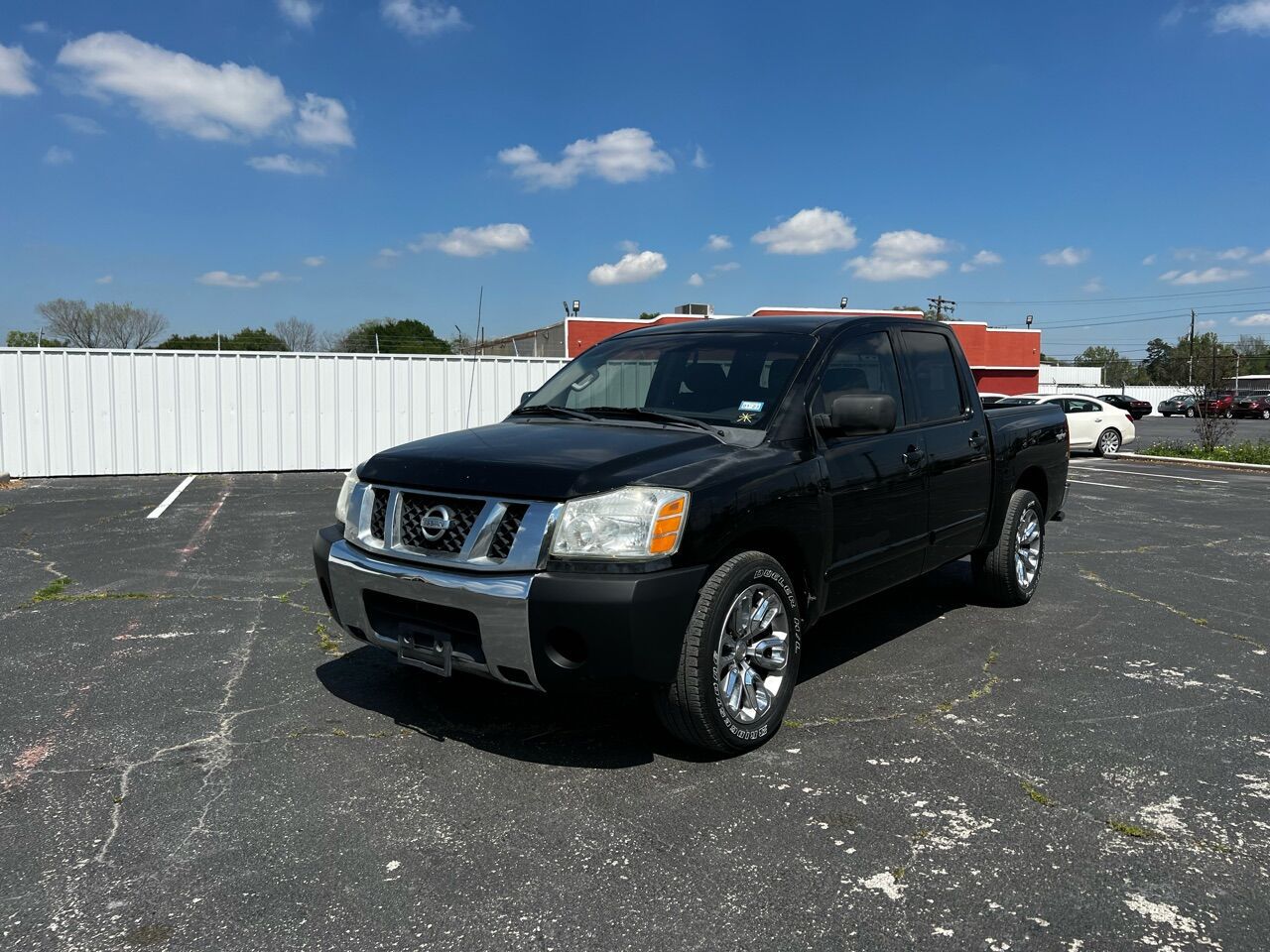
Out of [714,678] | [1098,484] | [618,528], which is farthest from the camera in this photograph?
[1098,484]

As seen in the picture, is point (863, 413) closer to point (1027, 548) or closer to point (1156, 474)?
point (1027, 548)

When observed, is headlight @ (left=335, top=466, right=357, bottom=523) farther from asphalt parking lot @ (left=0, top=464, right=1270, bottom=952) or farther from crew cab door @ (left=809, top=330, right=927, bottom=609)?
crew cab door @ (left=809, top=330, right=927, bottom=609)

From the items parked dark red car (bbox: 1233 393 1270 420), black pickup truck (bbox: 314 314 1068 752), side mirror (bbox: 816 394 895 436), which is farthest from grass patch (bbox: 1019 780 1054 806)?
parked dark red car (bbox: 1233 393 1270 420)

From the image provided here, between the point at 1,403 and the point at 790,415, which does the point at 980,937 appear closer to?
the point at 790,415

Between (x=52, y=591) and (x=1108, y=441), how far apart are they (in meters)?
21.6

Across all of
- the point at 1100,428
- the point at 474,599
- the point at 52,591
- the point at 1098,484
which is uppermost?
the point at 1100,428

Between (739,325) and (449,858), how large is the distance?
3.04 m

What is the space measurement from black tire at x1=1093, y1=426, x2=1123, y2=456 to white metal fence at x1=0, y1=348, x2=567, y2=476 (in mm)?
13401

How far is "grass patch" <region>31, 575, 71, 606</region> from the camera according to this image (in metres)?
6.34

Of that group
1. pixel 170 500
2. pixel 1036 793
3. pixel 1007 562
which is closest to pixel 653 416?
pixel 1036 793

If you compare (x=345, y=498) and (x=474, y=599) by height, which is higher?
(x=345, y=498)

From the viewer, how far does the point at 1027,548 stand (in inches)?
251

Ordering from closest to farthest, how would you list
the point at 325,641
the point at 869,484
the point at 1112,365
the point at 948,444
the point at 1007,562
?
the point at 869,484, the point at 948,444, the point at 325,641, the point at 1007,562, the point at 1112,365

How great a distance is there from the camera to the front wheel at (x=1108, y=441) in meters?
21.6
